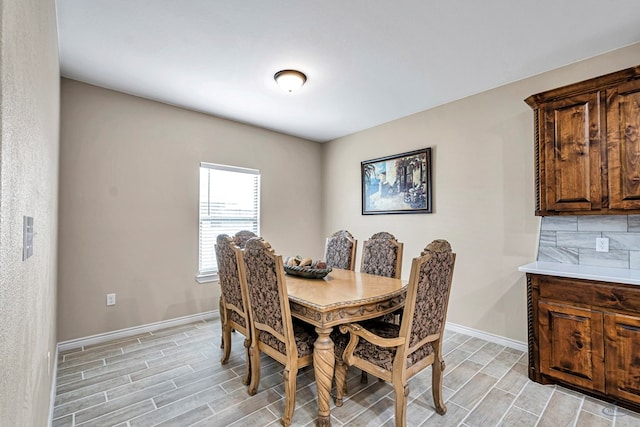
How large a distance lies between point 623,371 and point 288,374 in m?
2.20

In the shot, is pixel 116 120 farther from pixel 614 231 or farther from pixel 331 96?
pixel 614 231

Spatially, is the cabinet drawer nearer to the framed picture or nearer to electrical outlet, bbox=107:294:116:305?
the framed picture

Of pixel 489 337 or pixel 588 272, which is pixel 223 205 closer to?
pixel 489 337

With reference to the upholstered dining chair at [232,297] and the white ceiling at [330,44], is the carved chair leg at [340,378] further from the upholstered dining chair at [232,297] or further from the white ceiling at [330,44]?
the white ceiling at [330,44]

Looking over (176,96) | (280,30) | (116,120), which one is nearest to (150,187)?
(116,120)

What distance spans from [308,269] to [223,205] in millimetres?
2081

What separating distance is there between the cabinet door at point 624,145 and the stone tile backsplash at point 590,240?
1.36ft

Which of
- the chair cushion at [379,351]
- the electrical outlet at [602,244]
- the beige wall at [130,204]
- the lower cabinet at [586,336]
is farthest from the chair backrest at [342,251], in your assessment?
the electrical outlet at [602,244]

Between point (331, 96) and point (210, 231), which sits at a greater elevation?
point (331, 96)

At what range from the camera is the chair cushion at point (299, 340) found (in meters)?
1.94

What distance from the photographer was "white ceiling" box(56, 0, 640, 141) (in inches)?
81.0

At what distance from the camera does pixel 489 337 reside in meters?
3.22

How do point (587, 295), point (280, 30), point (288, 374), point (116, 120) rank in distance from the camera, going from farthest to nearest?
1. point (116, 120)
2. point (280, 30)
3. point (587, 295)
4. point (288, 374)

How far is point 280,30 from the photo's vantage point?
7.47 ft
